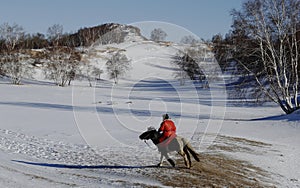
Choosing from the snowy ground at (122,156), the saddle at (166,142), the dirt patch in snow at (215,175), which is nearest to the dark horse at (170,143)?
the saddle at (166,142)

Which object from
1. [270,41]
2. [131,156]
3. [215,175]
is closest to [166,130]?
[215,175]

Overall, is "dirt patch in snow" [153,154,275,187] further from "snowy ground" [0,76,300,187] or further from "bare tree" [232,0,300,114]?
"bare tree" [232,0,300,114]

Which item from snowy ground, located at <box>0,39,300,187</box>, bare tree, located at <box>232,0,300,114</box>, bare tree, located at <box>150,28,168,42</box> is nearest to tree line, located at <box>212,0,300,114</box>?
bare tree, located at <box>232,0,300,114</box>

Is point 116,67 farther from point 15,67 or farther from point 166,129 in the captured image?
point 166,129

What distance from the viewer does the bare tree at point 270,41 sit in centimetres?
2520

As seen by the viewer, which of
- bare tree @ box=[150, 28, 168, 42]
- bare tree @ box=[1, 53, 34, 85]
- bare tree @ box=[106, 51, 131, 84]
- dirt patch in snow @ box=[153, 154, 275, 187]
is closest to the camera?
dirt patch in snow @ box=[153, 154, 275, 187]

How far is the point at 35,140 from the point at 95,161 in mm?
5769

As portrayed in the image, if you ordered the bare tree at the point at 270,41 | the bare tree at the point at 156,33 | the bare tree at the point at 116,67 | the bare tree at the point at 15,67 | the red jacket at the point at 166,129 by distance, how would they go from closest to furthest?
the red jacket at the point at 166,129, the bare tree at the point at 156,33, the bare tree at the point at 270,41, the bare tree at the point at 116,67, the bare tree at the point at 15,67

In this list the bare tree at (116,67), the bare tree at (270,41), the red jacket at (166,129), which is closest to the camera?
the red jacket at (166,129)

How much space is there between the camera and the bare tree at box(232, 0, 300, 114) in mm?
25203

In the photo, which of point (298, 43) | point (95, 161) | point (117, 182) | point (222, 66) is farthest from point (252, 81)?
point (117, 182)

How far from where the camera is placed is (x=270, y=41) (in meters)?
26.0

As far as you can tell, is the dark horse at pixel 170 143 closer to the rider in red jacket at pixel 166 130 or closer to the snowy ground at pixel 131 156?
the rider in red jacket at pixel 166 130

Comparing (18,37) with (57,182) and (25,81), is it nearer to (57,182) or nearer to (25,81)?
(25,81)
